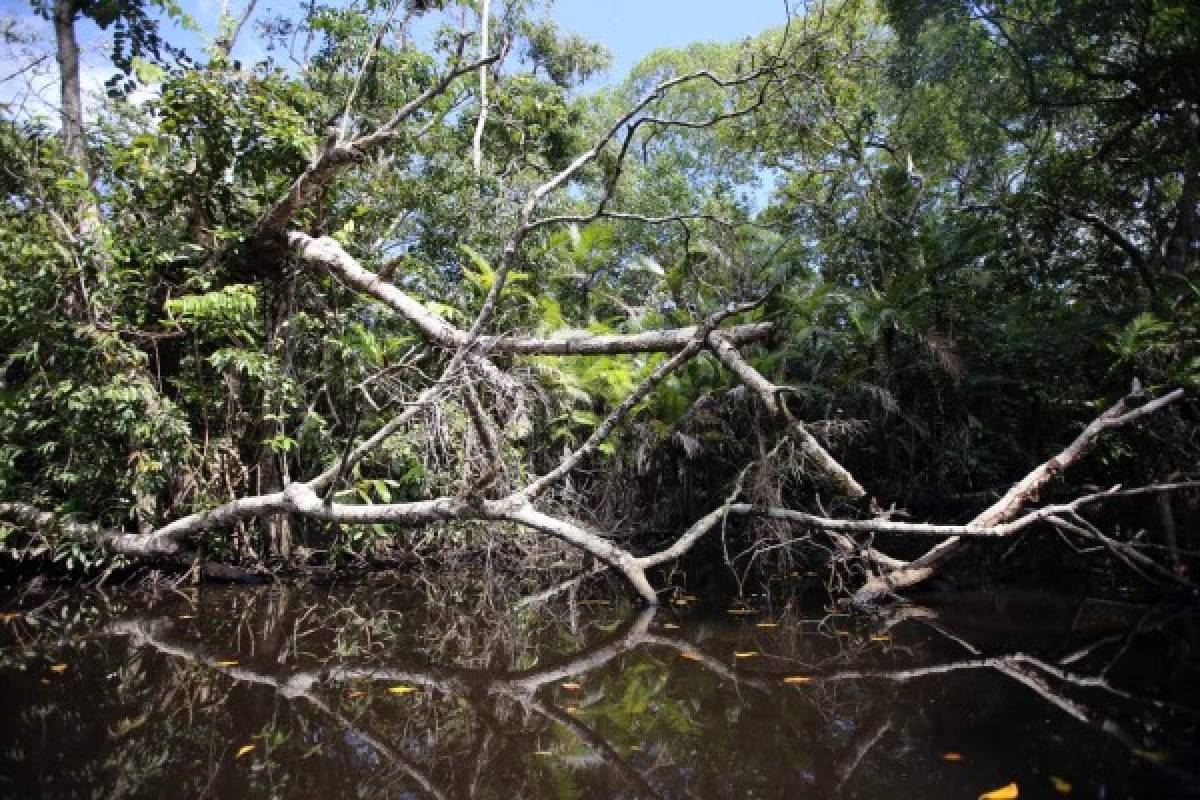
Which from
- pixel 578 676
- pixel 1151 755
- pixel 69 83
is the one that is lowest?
pixel 578 676

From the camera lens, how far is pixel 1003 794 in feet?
7.96

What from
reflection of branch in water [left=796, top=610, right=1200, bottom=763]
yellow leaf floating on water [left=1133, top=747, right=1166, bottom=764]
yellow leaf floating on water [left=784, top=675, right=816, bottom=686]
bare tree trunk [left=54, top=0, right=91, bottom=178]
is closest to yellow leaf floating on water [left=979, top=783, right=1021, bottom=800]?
yellow leaf floating on water [left=1133, top=747, right=1166, bottom=764]

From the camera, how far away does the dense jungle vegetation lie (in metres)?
5.90

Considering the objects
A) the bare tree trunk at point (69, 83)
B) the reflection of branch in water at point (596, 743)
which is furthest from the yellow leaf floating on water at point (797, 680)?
the bare tree trunk at point (69, 83)

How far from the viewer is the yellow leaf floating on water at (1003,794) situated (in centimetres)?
240

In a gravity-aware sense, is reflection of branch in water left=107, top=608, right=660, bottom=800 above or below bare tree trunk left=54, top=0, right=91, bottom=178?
below

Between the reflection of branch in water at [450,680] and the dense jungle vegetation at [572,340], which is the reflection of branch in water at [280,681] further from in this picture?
the dense jungle vegetation at [572,340]

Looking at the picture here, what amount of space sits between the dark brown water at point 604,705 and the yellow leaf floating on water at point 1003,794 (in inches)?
2.0

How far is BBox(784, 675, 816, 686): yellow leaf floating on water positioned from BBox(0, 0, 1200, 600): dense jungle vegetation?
1613 mm

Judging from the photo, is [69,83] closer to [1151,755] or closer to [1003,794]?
[1003,794]

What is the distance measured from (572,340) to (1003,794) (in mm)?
4898

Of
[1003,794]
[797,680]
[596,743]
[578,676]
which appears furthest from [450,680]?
[1003,794]

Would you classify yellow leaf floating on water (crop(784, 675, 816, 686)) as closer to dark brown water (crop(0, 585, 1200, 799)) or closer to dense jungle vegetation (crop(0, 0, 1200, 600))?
dark brown water (crop(0, 585, 1200, 799))

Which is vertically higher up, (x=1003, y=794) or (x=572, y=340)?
(x=572, y=340)
